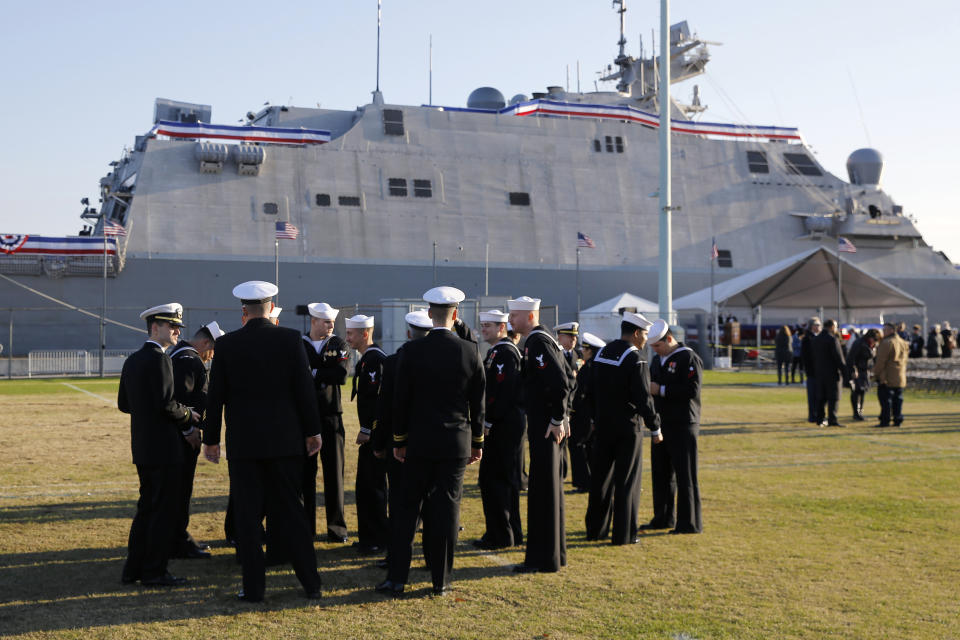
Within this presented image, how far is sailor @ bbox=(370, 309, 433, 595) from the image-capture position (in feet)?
18.6

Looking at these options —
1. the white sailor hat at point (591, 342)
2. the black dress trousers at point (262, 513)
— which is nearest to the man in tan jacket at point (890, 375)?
the white sailor hat at point (591, 342)

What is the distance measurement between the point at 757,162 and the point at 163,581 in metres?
38.3

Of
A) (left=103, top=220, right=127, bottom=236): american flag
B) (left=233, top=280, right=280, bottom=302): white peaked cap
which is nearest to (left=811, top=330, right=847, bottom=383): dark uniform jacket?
(left=233, top=280, right=280, bottom=302): white peaked cap

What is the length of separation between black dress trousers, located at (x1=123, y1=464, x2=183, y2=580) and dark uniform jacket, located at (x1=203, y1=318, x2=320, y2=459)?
2.26 ft

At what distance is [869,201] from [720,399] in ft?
79.8

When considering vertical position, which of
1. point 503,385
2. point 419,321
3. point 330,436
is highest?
point 419,321

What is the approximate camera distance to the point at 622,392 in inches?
286

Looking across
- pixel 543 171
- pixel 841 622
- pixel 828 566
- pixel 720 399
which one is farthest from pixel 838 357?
pixel 543 171

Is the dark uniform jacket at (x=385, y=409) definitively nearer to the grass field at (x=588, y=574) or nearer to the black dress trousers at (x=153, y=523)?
the grass field at (x=588, y=574)

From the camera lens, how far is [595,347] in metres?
10.2

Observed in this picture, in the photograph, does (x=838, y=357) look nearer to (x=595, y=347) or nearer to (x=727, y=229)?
(x=595, y=347)

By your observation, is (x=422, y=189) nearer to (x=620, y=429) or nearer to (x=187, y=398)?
(x=620, y=429)

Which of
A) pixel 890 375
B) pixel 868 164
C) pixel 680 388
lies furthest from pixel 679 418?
pixel 868 164

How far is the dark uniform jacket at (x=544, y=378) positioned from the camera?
6.38 m
